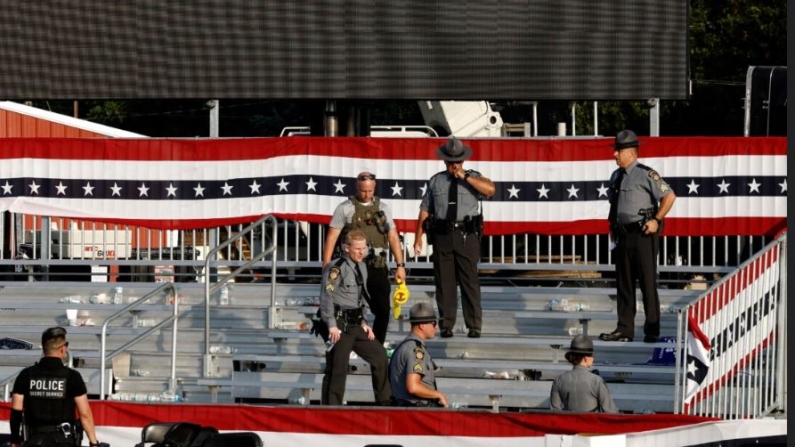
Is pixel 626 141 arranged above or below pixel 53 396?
above

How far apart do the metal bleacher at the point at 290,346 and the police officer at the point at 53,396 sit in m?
2.67

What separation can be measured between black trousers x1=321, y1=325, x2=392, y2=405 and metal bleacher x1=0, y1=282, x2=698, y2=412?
2.92 feet

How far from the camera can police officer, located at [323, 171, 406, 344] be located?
38.7ft

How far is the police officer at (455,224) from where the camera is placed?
1220 cm

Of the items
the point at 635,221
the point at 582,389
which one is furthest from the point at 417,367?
the point at 635,221

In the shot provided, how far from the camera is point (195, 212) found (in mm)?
14930

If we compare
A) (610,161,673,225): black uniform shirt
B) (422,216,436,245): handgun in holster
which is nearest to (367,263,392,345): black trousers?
(422,216,436,245): handgun in holster

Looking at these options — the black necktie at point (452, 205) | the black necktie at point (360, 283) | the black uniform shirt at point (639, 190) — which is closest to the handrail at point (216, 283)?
the black necktie at point (360, 283)

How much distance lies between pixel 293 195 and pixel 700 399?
5.26m

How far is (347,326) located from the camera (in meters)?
11.2

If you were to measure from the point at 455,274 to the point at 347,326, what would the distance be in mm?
1471

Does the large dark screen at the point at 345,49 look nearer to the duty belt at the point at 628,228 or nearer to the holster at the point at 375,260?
the duty belt at the point at 628,228

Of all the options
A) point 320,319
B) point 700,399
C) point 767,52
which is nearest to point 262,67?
point 320,319

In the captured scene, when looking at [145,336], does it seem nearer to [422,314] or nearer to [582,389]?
[422,314]
